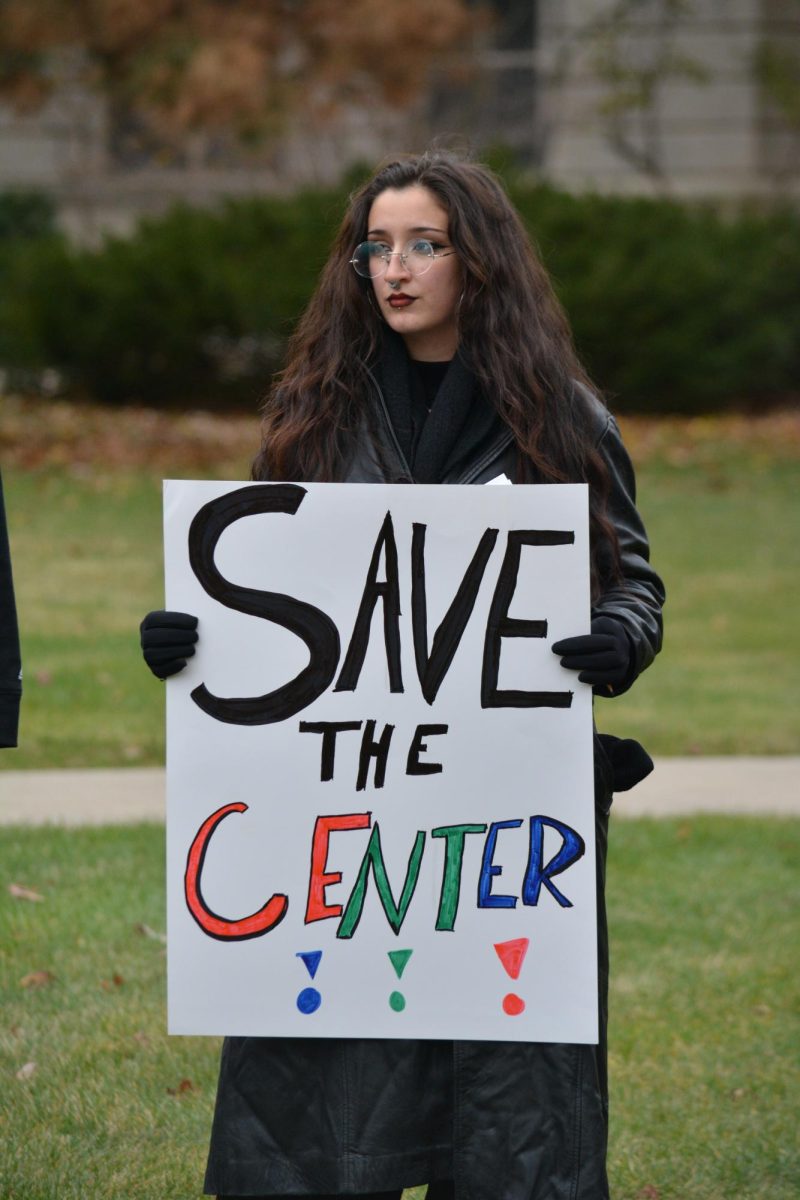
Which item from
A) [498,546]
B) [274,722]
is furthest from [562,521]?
[274,722]

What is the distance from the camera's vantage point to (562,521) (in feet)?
9.68

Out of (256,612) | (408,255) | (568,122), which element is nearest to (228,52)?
(568,122)

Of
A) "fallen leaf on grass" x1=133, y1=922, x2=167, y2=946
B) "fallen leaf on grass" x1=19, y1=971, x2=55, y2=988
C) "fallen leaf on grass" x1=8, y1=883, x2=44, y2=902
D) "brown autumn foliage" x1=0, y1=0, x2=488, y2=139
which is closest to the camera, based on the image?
"fallen leaf on grass" x1=19, y1=971, x2=55, y2=988

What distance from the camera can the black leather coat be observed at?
293cm

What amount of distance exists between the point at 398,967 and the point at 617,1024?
2145mm

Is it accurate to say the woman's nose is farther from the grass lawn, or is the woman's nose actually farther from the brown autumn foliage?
the brown autumn foliage

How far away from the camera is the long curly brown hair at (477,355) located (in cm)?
308

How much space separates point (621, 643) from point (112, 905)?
10.5 ft

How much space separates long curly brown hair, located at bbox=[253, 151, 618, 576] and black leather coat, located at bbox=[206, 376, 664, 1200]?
1.12 feet

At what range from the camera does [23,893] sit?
5816 millimetres

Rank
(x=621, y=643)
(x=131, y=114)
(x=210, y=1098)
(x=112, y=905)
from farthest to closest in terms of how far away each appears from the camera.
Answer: (x=131, y=114) → (x=112, y=905) → (x=210, y=1098) → (x=621, y=643)

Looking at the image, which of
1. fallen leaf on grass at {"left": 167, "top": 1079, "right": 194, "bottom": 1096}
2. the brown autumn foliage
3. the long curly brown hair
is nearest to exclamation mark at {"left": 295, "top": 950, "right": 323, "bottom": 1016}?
the long curly brown hair

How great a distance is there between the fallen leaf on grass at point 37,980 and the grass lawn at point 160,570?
2.37m

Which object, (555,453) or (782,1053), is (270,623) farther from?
(782,1053)
